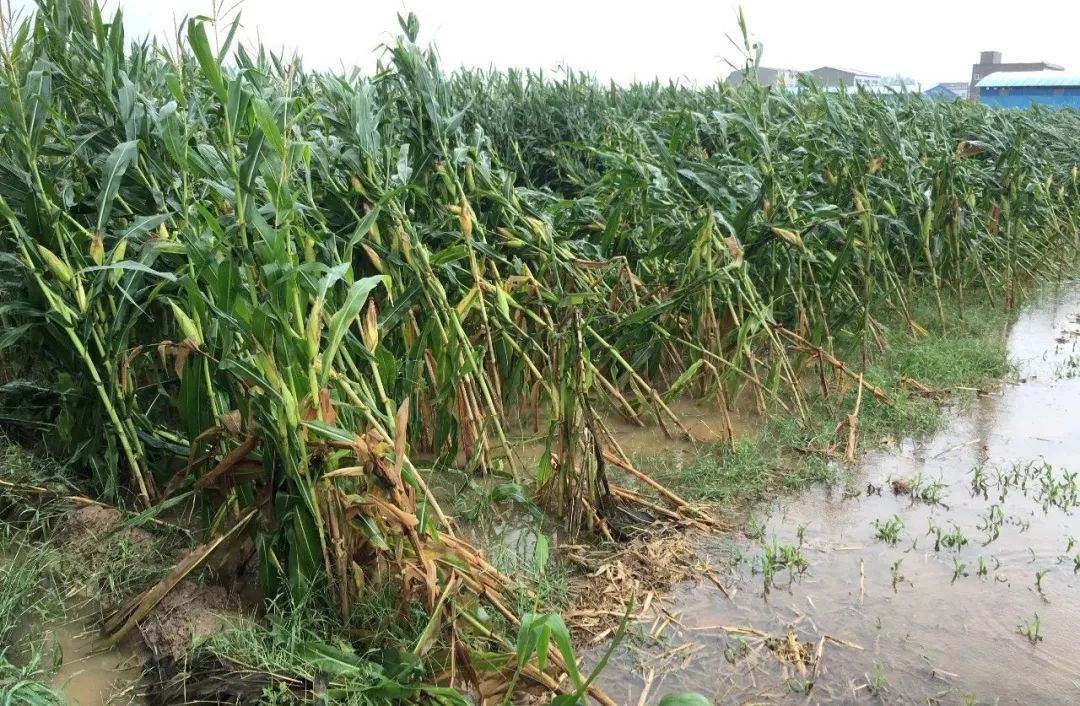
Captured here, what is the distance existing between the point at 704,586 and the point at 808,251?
78.5 inches

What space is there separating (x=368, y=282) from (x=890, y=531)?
73.2 inches

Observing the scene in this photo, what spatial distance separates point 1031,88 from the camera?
18469 millimetres

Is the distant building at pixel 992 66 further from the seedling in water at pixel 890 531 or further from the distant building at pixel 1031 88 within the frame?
the seedling in water at pixel 890 531

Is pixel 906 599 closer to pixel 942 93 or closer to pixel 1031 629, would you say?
pixel 1031 629

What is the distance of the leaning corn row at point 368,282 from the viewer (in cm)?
208

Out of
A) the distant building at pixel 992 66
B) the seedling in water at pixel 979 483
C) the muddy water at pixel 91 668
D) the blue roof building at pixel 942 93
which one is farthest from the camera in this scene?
the distant building at pixel 992 66

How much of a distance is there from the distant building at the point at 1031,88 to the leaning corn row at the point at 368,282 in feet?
51.1

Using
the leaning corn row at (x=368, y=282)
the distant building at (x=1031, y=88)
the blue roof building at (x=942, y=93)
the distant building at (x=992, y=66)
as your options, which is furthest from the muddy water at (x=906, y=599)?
the distant building at (x=992, y=66)

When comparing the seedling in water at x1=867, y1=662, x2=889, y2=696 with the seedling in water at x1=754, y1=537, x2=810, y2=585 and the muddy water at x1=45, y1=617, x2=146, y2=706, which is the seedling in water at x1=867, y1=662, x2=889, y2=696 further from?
the muddy water at x1=45, y1=617, x2=146, y2=706

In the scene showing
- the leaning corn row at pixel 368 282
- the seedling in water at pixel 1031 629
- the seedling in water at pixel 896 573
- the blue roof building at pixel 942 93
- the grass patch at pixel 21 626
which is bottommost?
the seedling in water at pixel 1031 629

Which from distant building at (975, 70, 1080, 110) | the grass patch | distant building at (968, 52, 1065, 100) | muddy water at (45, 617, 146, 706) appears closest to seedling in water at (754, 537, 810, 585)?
muddy water at (45, 617, 146, 706)

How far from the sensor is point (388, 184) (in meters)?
3.14

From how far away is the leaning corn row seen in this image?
2076mm

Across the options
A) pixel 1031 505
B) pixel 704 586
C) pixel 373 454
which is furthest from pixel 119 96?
pixel 1031 505
